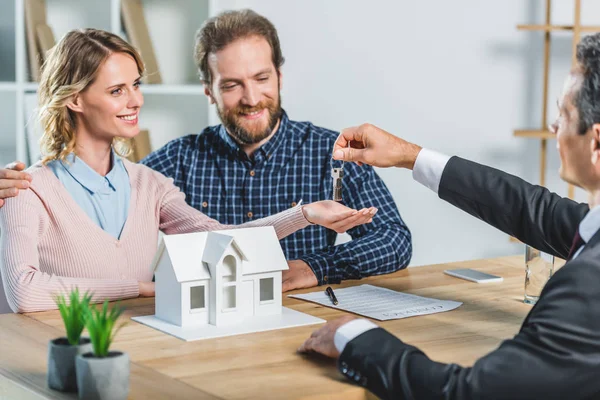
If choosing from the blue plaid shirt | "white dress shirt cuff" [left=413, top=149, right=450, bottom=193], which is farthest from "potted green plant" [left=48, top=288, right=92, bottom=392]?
the blue plaid shirt

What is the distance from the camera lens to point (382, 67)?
4336 mm

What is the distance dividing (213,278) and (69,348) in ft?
1.50

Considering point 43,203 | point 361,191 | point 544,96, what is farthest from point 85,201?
point 544,96

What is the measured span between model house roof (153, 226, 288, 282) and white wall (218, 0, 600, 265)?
2.51 m

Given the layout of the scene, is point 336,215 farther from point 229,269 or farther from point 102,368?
point 102,368

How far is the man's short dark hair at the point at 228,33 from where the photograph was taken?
2965mm

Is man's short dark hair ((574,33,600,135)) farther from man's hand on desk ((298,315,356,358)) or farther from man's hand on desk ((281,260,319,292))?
man's hand on desk ((281,260,319,292))

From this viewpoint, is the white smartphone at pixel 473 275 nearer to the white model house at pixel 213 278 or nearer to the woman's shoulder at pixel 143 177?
the white model house at pixel 213 278

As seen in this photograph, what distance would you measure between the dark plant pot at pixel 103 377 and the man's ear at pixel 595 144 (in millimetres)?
855

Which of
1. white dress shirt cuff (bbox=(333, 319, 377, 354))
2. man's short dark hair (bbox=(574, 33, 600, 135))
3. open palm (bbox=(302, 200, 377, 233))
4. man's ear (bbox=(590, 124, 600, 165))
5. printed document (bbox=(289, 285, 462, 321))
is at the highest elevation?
man's short dark hair (bbox=(574, 33, 600, 135))

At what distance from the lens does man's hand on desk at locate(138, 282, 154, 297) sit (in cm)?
214

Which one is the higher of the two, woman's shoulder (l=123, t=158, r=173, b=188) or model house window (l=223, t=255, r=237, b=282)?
woman's shoulder (l=123, t=158, r=173, b=188)

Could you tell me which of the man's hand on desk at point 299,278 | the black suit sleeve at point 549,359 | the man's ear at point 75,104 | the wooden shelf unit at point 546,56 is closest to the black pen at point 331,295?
the man's hand on desk at point 299,278

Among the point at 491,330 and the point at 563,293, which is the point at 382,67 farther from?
the point at 563,293
